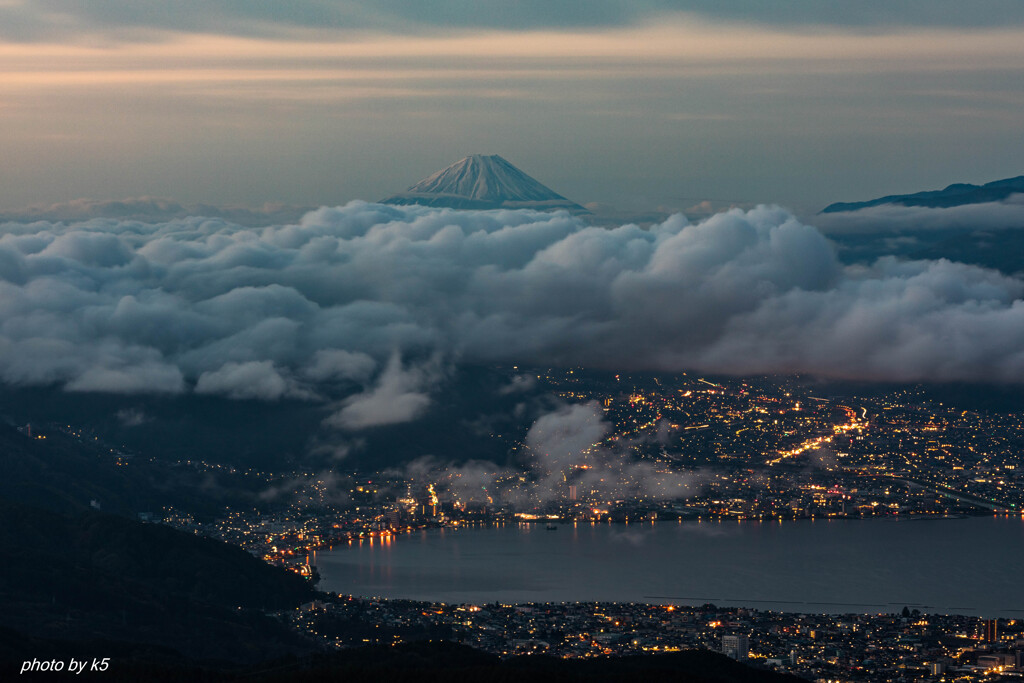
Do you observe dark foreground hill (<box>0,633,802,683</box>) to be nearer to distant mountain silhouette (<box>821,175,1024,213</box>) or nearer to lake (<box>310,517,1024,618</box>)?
lake (<box>310,517,1024,618</box>)

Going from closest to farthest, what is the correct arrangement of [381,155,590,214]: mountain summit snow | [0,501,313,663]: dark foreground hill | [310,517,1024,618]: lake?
[0,501,313,663]: dark foreground hill < [310,517,1024,618]: lake < [381,155,590,214]: mountain summit snow

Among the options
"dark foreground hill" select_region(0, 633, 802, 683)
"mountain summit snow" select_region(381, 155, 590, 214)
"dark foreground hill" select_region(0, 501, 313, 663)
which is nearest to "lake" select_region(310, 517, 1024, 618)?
"dark foreground hill" select_region(0, 501, 313, 663)

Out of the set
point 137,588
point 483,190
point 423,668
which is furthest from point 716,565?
point 483,190

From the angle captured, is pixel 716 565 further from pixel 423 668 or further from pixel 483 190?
pixel 483 190

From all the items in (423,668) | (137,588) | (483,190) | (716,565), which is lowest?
(423,668)

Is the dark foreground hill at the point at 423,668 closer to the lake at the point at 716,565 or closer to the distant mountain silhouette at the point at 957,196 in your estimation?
the lake at the point at 716,565

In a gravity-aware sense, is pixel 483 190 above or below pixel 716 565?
above
